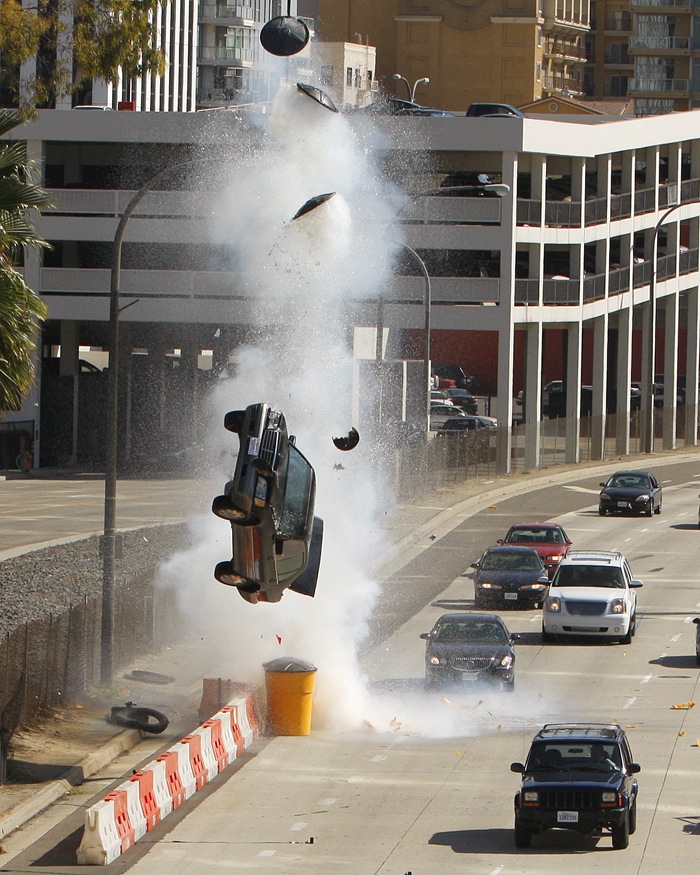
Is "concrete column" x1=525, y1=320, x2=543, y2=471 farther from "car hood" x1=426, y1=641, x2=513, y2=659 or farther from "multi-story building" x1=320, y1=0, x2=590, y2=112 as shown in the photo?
"multi-story building" x1=320, y1=0, x2=590, y2=112

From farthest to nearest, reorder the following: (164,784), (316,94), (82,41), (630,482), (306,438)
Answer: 1. (630,482)
2. (306,438)
3. (316,94)
4. (82,41)
5. (164,784)

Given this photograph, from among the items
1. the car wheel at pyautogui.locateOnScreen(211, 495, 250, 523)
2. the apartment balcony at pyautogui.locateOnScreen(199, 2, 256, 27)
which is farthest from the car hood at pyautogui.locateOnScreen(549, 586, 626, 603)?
the apartment balcony at pyautogui.locateOnScreen(199, 2, 256, 27)

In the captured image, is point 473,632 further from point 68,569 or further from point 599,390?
point 599,390

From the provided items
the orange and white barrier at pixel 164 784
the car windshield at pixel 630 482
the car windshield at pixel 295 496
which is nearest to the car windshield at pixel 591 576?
the orange and white barrier at pixel 164 784

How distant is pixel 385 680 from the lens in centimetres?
3091

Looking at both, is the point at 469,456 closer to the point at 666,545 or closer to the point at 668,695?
the point at 666,545

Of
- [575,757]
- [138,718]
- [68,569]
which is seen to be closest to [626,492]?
[68,569]

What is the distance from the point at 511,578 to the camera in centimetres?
4012

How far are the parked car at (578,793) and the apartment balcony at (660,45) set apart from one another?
13464 centimetres

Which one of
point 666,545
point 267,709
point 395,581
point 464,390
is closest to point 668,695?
point 267,709

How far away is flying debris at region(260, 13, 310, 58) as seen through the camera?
27.2 metres

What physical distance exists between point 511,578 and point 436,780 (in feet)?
54.9

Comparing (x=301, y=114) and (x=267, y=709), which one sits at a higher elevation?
(x=301, y=114)

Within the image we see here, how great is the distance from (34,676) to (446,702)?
7350 mm
